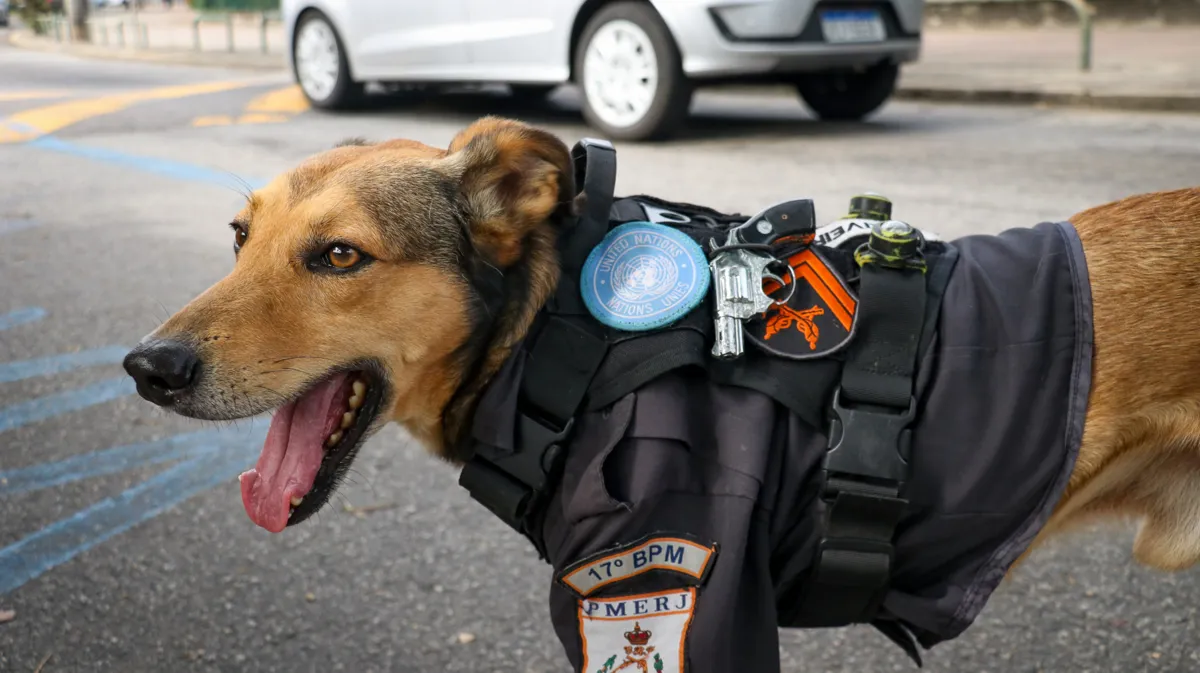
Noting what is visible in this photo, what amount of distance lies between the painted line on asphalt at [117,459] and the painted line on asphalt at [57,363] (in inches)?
33.5

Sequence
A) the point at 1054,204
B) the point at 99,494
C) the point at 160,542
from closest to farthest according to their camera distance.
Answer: the point at 160,542 → the point at 99,494 → the point at 1054,204

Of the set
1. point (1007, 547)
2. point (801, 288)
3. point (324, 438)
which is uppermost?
point (801, 288)

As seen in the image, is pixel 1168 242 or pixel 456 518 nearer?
pixel 1168 242

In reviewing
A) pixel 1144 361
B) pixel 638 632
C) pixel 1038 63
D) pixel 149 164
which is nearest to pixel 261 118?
pixel 149 164

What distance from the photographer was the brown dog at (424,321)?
6.73 feet

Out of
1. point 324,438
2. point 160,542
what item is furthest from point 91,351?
point 324,438

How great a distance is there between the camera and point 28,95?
13227 millimetres

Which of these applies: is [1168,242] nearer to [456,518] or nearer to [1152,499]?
[1152,499]

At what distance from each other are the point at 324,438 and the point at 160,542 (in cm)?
135

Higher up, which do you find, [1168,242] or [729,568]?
[1168,242]

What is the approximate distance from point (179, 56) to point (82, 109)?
8.87 metres

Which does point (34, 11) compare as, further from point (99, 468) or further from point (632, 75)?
point (99, 468)

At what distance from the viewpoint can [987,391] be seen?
1.98m

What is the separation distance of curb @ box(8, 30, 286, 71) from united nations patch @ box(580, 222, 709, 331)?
16413 millimetres
